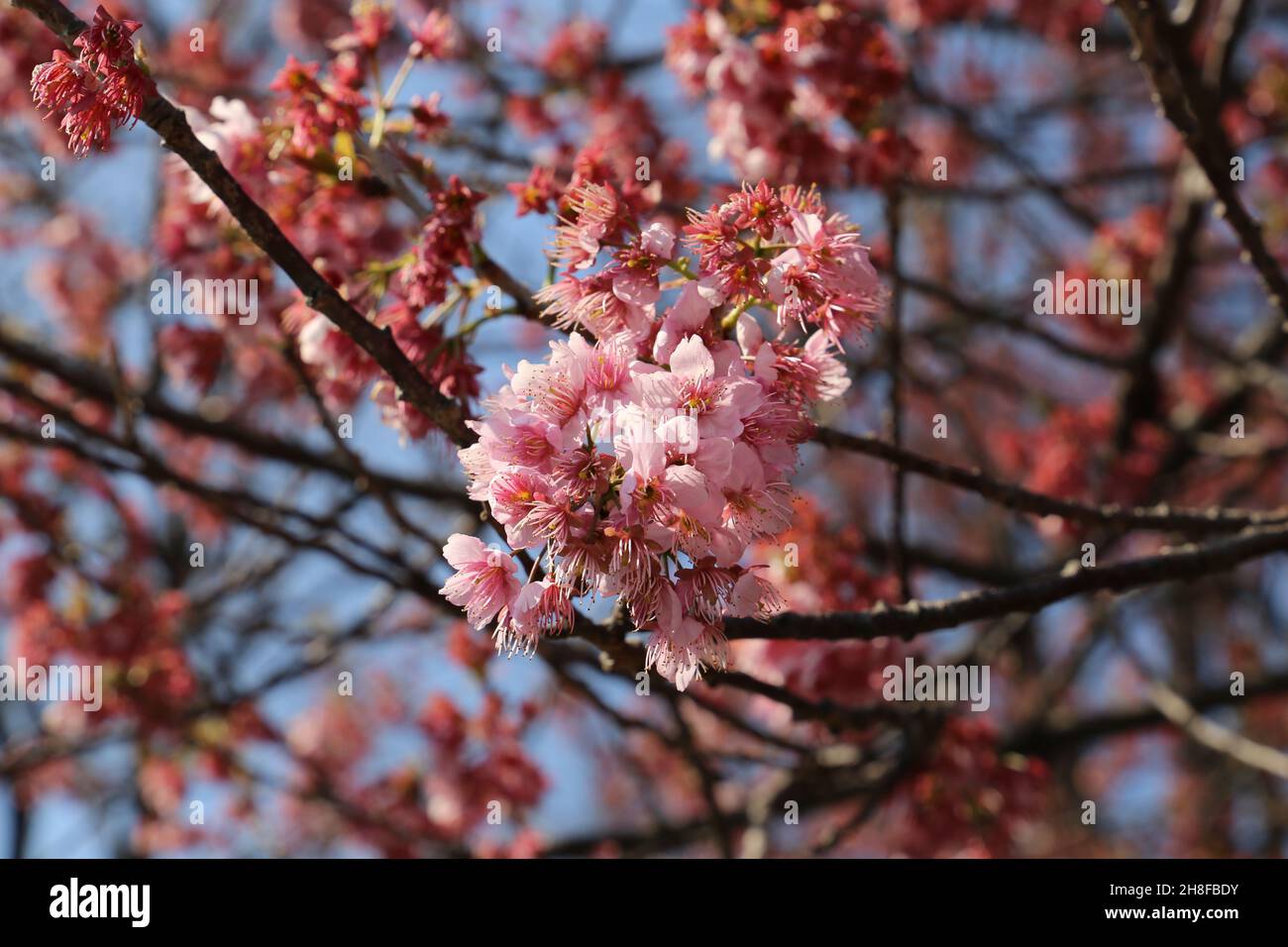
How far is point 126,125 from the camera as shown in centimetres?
230

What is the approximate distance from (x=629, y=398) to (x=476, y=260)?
836 mm

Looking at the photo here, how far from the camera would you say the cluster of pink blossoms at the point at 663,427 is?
185 centimetres

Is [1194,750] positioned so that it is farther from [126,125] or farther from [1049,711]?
[126,125]
